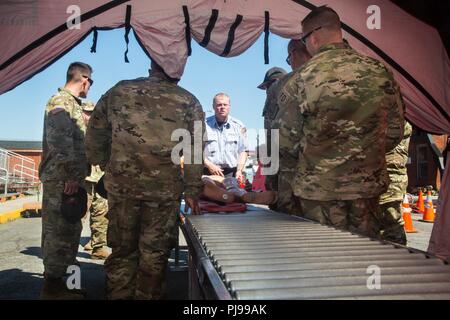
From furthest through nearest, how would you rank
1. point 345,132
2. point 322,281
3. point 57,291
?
point 57,291 < point 345,132 < point 322,281

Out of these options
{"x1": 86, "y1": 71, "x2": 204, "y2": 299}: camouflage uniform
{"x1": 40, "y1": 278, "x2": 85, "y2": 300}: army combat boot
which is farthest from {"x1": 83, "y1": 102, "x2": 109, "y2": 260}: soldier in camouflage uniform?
{"x1": 86, "y1": 71, "x2": 204, "y2": 299}: camouflage uniform

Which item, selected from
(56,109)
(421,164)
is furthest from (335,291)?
(421,164)

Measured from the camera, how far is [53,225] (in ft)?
11.4

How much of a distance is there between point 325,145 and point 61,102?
2692 mm

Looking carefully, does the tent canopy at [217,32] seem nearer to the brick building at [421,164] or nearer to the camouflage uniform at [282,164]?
the camouflage uniform at [282,164]

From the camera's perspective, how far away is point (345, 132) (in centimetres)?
236

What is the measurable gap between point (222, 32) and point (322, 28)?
6.94 feet

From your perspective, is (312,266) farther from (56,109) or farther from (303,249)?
(56,109)

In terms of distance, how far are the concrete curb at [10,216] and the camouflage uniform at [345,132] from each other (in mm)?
8878

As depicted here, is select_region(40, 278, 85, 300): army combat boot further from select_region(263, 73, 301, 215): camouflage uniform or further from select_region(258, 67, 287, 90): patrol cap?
select_region(258, 67, 287, 90): patrol cap

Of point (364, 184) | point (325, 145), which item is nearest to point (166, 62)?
point (325, 145)

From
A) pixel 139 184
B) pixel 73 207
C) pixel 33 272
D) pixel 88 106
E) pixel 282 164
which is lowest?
pixel 33 272

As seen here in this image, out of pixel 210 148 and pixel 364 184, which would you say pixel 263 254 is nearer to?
pixel 364 184

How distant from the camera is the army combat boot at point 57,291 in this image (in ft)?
10.9
